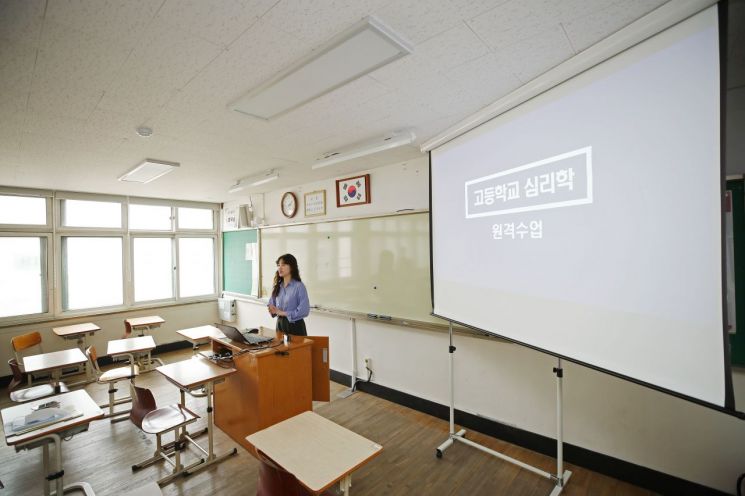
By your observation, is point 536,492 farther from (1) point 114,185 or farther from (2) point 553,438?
(1) point 114,185

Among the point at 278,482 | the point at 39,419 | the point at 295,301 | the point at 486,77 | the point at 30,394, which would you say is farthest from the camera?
the point at 295,301

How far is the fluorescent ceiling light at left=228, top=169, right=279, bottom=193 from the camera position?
415 centimetres

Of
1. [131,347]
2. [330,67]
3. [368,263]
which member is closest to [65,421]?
[131,347]

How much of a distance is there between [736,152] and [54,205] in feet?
25.7

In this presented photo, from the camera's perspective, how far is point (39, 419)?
2045mm

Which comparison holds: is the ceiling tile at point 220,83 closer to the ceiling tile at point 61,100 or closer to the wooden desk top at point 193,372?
the ceiling tile at point 61,100

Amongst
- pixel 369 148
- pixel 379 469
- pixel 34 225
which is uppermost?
pixel 369 148

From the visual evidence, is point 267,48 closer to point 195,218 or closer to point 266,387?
point 266,387

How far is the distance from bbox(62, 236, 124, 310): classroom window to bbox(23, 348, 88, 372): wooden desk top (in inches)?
86.6

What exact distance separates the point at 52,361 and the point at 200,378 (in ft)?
6.52

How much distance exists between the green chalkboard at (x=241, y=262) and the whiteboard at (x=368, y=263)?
1115 millimetres

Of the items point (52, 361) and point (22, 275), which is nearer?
point (52, 361)

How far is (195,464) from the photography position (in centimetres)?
272

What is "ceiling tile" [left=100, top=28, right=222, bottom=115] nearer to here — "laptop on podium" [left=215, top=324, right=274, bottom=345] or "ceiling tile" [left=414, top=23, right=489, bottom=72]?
"ceiling tile" [left=414, top=23, right=489, bottom=72]
